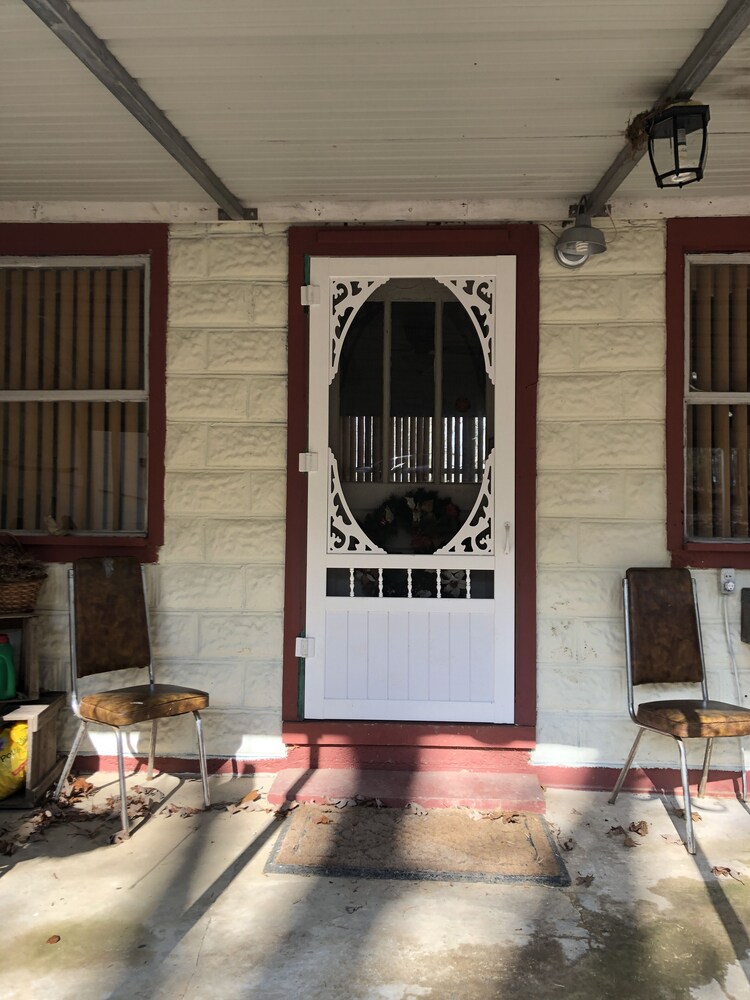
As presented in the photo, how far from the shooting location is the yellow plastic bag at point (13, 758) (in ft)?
11.0

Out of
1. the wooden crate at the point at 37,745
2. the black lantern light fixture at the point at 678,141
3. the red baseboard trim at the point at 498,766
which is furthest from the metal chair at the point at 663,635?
the wooden crate at the point at 37,745

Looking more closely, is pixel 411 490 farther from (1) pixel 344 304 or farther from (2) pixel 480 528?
(1) pixel 344 304

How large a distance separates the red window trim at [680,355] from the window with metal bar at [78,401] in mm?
2618

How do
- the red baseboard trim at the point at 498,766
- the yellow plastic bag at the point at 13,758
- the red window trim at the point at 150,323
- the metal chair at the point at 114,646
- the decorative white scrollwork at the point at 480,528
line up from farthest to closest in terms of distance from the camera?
1. the red window trim at the point at 150,323
2. the decorative white scrollwork at the point at 480,528
3. the red baseboard trim at the point at 498,766
4. the yellow plastic bag at the point at 13,758
5. the metal chair at the point at 114,646

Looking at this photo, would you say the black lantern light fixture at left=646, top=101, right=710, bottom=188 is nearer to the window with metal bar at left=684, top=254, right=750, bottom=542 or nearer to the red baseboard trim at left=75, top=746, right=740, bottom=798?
the window with metal bar at left=684, top=254, right=750, bottom=542

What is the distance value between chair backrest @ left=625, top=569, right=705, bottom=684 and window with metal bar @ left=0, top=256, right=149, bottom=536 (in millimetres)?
2466

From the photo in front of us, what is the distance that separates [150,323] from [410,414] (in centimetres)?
140

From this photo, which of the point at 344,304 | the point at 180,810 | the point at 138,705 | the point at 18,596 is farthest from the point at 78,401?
the point at 180,810

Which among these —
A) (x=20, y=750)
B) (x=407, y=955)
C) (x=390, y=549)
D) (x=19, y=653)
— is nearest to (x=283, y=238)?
(x=390, y=549)

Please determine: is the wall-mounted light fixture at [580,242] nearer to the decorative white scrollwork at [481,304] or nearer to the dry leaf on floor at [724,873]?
the decorative white scrollwork at [481,304]

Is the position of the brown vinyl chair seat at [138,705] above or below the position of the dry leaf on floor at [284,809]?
above

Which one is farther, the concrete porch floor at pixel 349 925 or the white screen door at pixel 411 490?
the white screen door at pixel 411 490

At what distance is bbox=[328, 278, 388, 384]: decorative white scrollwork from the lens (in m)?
3.78

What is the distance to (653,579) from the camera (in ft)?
11.5
